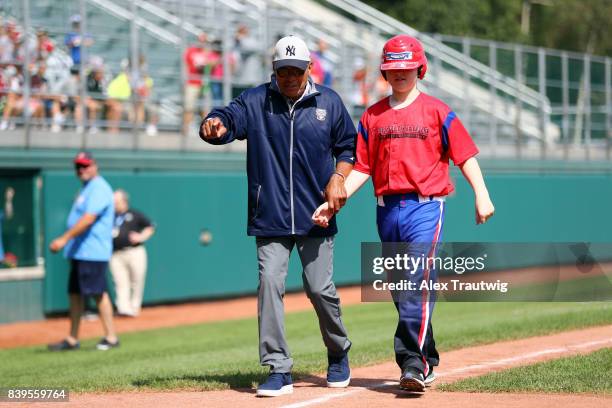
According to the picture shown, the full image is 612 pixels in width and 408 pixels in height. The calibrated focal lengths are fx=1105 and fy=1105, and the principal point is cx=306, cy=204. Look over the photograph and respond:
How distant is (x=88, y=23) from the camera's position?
1809cm

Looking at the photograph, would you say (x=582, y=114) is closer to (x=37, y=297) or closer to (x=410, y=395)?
(x=37, y=297)

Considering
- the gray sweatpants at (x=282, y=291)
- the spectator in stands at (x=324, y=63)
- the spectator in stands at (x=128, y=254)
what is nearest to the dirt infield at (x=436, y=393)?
the gray sweatpants at (x=282, y=291)

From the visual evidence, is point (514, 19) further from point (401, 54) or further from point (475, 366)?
point (401, 54)

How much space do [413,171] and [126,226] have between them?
10685 millimetres

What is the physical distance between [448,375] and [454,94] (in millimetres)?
16916

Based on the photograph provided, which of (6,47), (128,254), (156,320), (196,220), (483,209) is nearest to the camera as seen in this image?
(483,209)

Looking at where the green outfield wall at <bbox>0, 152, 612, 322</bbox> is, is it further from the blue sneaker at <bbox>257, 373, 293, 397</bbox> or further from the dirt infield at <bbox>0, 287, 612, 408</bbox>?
the blue sneaker at <bbox>257, 373, 293, 397</bbox>

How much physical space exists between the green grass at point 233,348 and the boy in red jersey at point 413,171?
4.68 ft

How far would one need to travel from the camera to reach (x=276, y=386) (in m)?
Result: 6.85

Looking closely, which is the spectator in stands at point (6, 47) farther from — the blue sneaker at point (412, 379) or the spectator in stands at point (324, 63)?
the blue sneaker at point (412, 379)

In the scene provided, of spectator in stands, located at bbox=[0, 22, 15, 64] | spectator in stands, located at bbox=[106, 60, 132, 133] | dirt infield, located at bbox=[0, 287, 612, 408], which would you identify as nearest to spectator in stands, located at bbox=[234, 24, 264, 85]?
spectator in stands, located at bbox=[106, 60, 132, 133]

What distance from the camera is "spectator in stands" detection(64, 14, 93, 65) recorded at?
17328mm

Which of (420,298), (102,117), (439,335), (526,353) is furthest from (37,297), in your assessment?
(420,298)

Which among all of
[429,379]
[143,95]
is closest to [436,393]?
[429,379]
